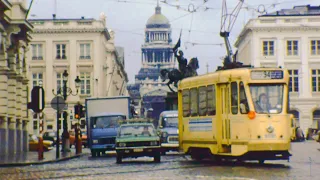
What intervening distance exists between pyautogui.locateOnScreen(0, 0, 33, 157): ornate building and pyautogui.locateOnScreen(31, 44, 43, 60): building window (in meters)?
53.6

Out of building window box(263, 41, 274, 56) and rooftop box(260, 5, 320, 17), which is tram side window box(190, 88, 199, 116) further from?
rooftop box(260, 5, 320, 17)

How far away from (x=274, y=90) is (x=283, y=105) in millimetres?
559

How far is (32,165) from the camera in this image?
31156mm

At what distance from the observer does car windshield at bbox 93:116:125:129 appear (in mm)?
41719

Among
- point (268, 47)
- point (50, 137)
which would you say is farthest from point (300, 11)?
point (50, 137)

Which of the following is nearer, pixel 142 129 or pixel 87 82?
pixel 142 129

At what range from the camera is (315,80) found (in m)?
105

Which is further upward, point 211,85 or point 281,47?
point 281,47

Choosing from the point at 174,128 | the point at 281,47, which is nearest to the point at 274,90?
the point at 174,128

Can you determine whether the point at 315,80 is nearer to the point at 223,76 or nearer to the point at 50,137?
the point at 50,137

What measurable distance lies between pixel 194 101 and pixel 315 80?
78131 millimetres

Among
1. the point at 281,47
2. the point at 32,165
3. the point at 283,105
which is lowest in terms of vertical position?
the point at 32,165

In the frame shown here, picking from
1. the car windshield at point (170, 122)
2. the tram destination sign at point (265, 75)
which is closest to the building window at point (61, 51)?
the car windshield at point (170, 122)

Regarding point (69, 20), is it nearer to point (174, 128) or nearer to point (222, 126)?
point (174, 128)
